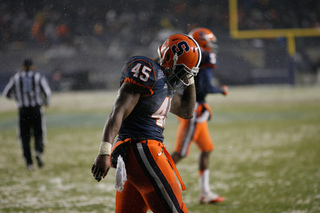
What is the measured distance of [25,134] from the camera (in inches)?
259

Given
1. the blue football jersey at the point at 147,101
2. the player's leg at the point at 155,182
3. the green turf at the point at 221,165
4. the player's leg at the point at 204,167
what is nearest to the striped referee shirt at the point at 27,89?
the green turf at the point at 221,165

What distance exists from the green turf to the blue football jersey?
1.95 m

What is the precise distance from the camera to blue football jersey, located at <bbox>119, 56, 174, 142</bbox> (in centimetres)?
242

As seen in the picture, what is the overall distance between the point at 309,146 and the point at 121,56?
14.6 m

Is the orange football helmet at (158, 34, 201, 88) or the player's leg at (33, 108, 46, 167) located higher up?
the orange football helmet at (158, 34, 201, 88)

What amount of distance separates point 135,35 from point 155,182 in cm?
1965

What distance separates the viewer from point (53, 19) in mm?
21344

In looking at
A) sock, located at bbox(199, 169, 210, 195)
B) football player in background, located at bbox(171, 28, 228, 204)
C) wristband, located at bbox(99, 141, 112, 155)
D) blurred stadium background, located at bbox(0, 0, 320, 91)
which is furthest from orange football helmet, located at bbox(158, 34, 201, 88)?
blurred stadium background, located at bbox(0, 0, 320, 91)

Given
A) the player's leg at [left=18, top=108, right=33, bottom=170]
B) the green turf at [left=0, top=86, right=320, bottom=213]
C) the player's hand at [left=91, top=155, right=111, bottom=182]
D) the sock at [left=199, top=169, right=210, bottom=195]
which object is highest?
the player's hand at [left=91, top=155, right=111, bottom=182]

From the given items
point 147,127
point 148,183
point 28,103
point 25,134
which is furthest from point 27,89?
point 148,183

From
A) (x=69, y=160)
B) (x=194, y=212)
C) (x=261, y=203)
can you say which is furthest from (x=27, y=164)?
(x=261, y=203)

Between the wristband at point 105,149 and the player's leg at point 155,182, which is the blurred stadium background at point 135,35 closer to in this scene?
the player's leg at point 155,182

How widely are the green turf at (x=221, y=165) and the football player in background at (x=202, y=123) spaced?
0.23 metres

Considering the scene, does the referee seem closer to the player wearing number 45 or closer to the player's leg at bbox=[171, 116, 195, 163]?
the player's leg at bbox=[171, 116, 195, 163]
